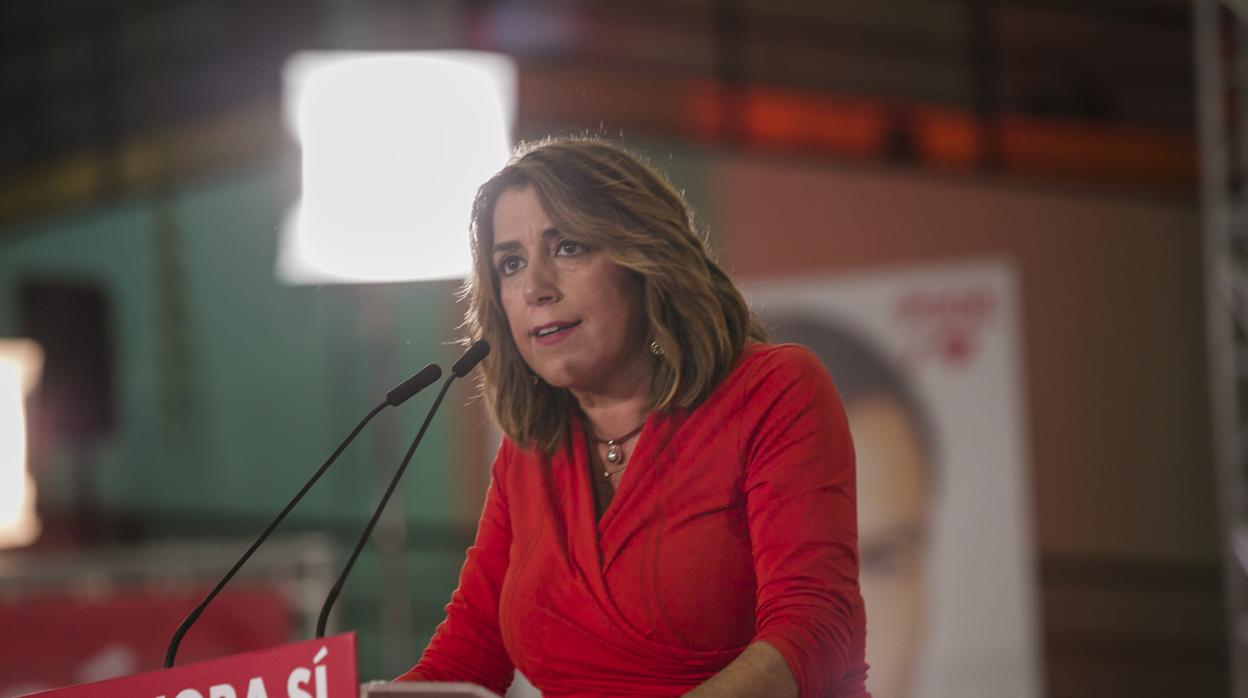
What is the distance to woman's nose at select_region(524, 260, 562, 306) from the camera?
0.82 m

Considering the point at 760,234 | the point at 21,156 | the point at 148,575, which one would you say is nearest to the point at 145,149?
the point at 21,156

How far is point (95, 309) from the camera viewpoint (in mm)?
5777

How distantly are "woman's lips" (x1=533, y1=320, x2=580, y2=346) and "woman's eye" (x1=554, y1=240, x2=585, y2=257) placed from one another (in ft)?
0.14

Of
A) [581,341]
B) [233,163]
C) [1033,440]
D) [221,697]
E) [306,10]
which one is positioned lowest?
[1033,440]

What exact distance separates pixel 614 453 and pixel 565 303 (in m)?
0.11

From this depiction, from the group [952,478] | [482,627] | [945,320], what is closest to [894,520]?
[952,478]

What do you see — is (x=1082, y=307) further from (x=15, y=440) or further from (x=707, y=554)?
(x=707, y=554)

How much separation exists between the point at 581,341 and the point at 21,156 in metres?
6.58

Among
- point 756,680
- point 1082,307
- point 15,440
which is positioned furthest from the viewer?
point 1082,307

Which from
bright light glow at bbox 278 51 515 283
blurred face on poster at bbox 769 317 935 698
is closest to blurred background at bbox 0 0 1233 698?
blurred face on poster at bbox 769 317 935 698

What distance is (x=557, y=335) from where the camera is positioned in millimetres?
824

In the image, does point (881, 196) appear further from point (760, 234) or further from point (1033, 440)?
point (1033, 440)

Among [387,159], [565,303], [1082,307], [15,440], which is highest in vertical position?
[387,159]

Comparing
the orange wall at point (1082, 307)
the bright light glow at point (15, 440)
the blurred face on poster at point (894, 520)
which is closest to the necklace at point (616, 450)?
the blurred face on poster at point (894, 520)
